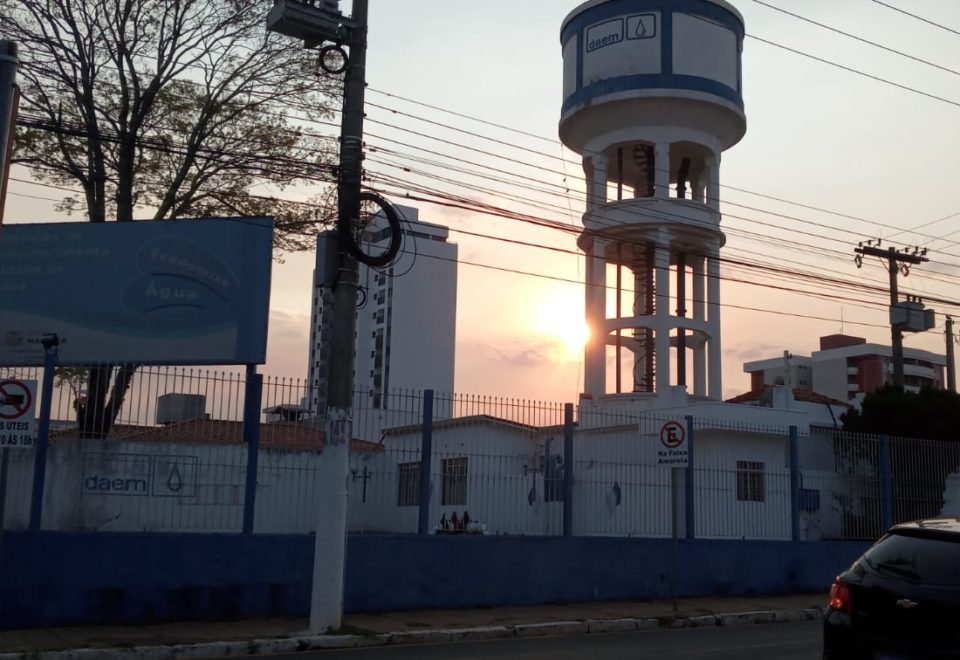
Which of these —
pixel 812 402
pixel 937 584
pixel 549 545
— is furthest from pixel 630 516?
pixel 812 402

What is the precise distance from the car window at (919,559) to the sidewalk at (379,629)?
642 centimetres

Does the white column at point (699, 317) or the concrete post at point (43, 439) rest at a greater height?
the white column at point (699, 317)

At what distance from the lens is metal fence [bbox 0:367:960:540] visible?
12898 mm

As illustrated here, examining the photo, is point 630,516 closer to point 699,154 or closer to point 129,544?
point 129,544

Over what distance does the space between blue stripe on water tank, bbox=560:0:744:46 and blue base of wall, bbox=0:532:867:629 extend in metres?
16.2

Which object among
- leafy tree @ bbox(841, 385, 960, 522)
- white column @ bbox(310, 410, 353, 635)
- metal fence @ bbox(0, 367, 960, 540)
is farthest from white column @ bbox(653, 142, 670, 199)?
white column @ bbox(310, 410, 353, 635)

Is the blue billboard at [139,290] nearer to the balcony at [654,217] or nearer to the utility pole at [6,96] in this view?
the utility pole at [6,96]

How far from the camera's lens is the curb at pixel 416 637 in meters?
10.5

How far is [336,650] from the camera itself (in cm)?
1138

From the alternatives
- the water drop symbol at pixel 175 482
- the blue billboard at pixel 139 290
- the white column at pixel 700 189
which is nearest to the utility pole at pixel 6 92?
the water drop symbol at pixel 175 482

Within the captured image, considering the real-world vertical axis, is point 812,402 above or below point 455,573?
above

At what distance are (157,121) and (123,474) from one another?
12660 millimetres

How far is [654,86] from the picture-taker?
27906mm

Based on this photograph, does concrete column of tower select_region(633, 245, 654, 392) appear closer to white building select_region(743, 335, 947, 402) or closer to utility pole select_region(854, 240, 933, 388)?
utility pole select_region(854, 240, 933, 388)
